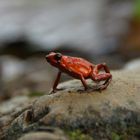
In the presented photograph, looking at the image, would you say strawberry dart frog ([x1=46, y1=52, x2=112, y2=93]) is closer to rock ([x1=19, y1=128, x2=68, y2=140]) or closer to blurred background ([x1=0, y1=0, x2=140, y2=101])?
rock ([x1=19, y1=128, x2=68, y2=140])

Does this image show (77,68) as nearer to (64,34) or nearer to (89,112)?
(89,112)

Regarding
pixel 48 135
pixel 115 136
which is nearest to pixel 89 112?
pixel 115 136

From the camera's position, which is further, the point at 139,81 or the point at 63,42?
the point at 63,42

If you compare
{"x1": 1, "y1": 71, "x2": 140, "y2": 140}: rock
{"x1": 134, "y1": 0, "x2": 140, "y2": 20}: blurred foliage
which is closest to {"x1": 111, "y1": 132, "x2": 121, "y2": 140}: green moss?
{"x1": 1, "y1": 71, "x2": 140, "y2": 140}: rock

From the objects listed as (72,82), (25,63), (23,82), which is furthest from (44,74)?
(72,82)

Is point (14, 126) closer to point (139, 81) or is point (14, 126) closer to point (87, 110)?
point (87, 110)

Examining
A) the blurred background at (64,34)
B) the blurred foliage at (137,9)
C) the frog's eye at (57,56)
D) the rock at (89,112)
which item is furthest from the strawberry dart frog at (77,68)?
the blurred foliage at (137,9)
